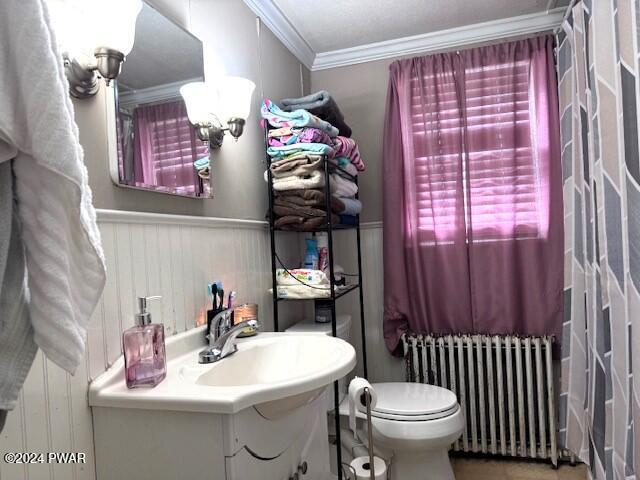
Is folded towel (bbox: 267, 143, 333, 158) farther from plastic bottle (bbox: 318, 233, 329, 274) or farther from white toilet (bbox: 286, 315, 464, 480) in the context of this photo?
white toilet (bbox: 286, 315, 464, 480)

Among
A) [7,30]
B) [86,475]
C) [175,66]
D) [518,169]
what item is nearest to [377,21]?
[518,169]

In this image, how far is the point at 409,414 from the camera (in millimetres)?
1719

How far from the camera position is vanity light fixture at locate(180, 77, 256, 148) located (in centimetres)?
138

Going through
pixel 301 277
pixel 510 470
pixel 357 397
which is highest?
pixel 301 277

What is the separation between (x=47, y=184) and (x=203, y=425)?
1.79ft

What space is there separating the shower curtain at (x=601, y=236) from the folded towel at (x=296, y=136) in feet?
3.18

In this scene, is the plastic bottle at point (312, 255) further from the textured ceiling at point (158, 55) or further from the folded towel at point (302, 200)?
the textured ceiling at point (158, 55)

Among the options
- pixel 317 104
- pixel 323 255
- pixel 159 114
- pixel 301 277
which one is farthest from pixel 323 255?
pixel 159 114

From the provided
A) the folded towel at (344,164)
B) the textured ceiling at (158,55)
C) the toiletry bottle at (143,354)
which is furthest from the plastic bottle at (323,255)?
the toiletry bottle at (143,354)

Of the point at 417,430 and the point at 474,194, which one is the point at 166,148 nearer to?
the point at 417,430

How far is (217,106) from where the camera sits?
147 cm

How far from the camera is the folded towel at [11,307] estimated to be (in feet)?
1.64

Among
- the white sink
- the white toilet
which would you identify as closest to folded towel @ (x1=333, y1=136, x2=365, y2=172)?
the white toilet

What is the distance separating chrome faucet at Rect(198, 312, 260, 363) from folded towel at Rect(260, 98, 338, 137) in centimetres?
87
